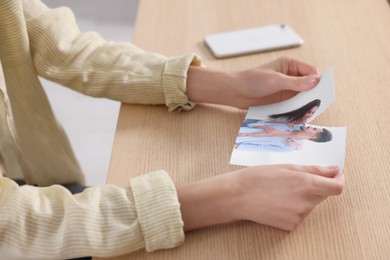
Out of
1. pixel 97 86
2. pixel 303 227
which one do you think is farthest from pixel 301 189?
pixel 97 86

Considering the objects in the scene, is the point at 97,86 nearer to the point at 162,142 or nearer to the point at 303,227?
the point at 162,142

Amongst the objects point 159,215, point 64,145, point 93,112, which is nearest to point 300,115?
point 159,215

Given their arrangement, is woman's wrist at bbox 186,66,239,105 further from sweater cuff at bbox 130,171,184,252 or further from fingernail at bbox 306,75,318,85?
sweater cuff at bbox 130,171,184,252

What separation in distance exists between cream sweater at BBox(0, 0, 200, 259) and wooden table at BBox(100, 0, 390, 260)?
0.14 ft

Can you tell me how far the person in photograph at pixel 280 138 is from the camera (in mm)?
930

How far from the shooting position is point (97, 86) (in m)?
1.10

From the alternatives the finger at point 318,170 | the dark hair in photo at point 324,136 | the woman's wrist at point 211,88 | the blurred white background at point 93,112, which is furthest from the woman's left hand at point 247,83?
the blurred white background at point 93,112

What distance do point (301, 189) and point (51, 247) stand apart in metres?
0.35

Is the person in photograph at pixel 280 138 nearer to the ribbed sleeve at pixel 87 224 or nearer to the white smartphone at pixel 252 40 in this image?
the ribbed sleeve at pixel 87 224

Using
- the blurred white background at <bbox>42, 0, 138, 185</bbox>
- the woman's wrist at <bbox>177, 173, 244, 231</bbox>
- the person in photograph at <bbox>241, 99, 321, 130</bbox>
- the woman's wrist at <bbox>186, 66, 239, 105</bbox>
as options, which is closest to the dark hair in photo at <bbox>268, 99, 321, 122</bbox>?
the person in photograph at <bbox>241, 99, 321, 130</bbox>

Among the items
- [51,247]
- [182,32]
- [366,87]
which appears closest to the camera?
[51,247]

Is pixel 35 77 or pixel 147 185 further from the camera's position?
pixel 35 77

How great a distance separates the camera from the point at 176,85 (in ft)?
3.49

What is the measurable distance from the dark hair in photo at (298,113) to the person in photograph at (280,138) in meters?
0.03
